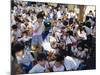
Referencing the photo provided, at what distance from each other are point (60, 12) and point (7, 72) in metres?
0.71

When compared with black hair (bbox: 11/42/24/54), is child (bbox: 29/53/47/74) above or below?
below

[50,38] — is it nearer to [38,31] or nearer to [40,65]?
[38,31]

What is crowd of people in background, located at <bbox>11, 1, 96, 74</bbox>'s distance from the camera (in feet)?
6.16

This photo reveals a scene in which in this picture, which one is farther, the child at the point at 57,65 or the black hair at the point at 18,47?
the child at the point at 57,65

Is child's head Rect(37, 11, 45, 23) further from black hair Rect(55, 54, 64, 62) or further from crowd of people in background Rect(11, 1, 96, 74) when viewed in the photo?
→ black hair Rect(55, 54, 64, 62)

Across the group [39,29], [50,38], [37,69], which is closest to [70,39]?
[50,38]

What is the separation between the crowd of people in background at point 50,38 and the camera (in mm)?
1879

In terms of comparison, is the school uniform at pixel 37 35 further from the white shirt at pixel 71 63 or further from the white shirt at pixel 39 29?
the white shirt at pixel 71 63

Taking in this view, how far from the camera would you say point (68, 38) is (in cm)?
205

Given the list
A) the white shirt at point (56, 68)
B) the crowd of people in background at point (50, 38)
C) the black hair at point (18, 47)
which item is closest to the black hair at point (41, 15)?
the crowd of people in background at point (50, 38)

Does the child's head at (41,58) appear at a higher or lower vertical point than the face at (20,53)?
lower

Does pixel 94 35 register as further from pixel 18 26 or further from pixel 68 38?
pixel 18 26

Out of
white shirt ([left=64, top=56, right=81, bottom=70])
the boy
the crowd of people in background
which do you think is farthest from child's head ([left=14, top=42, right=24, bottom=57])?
white shirt ([left=64, top=56, right=81, bottom=70])

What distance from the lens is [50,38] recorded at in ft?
6.51
